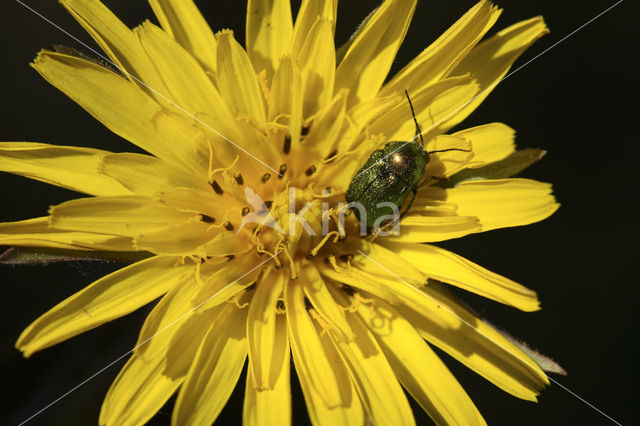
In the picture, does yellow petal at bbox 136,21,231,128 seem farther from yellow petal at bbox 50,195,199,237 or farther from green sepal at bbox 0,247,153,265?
green sepal at bbox 0,247,153,265

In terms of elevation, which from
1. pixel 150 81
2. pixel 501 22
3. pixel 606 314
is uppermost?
pixel 150 81

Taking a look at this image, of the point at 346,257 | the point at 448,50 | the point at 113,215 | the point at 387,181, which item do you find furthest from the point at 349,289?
the point at 448,50

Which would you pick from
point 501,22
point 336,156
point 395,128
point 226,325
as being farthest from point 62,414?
point 501,22

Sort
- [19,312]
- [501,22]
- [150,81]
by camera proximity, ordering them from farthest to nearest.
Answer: [501,22] < [19,312] < [150,81]

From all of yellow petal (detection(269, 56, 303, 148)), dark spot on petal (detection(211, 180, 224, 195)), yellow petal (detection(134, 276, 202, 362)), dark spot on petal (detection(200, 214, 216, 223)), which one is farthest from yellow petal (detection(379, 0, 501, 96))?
yellow petal (detection(134, 276, 202, 362))

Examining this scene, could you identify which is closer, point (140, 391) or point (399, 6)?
point (140, 391)

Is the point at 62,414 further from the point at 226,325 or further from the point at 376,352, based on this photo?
the point at 376,352

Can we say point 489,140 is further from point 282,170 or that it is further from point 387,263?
point 282,170
